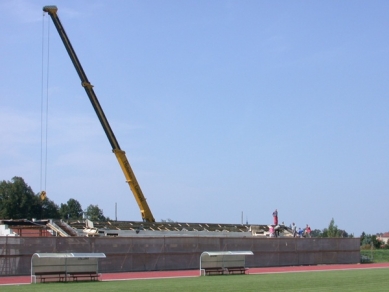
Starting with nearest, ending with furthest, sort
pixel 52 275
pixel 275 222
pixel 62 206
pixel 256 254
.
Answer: pixel 52 275
pixel 256 254
pixel 275 222
pixel 62 206

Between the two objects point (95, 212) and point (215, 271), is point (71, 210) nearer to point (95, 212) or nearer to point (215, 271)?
point (95, 212)

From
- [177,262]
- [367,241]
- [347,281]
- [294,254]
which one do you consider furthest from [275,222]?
[367,241]

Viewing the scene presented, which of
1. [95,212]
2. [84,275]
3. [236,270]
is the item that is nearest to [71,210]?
[95,212]

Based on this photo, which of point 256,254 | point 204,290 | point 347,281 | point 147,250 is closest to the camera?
point 204,290

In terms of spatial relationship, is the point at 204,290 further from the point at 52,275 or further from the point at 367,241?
the point at 367,241

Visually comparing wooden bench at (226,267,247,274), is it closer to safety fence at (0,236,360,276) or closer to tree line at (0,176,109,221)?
safety fence at (0,236,360,276)

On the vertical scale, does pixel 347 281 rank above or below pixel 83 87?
below

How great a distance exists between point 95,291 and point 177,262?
20.1 metres

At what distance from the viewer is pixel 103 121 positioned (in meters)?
51.9

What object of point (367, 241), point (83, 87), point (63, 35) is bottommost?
point (367, 241)

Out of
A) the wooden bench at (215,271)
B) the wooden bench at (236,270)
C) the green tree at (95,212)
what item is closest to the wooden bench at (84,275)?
the wooden bench at (215,271)

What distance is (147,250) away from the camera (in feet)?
137

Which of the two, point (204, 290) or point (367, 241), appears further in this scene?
point (367, 241)

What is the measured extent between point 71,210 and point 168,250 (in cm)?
9096
